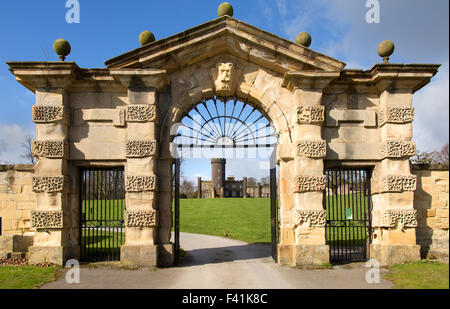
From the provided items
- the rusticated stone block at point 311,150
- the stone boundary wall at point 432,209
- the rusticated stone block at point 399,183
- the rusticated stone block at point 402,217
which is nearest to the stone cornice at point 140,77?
the rusticated stone block at point 311,150

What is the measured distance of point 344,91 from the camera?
1015cm

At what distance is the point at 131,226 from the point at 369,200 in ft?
21.1

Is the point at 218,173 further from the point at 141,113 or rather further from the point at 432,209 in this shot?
the point at 141,113

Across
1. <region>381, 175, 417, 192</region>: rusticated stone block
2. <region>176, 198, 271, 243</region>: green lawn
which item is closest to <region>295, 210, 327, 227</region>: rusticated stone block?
<region>381, 175, 417, 192</region>: rusticated stone block

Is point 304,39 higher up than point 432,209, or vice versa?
point 304,39

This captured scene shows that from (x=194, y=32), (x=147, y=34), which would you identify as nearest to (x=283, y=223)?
(x=194, y=32)

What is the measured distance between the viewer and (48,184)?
931 centimetres

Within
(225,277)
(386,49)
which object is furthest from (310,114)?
(225,277)

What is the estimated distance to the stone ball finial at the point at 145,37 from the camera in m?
9.81

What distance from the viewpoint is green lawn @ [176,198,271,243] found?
18.0 meters

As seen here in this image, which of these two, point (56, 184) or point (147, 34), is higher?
point (147, 34)

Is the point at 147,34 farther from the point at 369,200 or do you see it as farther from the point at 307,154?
the point at 369,200

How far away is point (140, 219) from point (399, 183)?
6.62 metres

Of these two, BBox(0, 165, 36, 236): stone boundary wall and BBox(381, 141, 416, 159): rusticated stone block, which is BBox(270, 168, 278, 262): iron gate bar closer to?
BBox(381, 141, 416, 159): rusticated stone block
